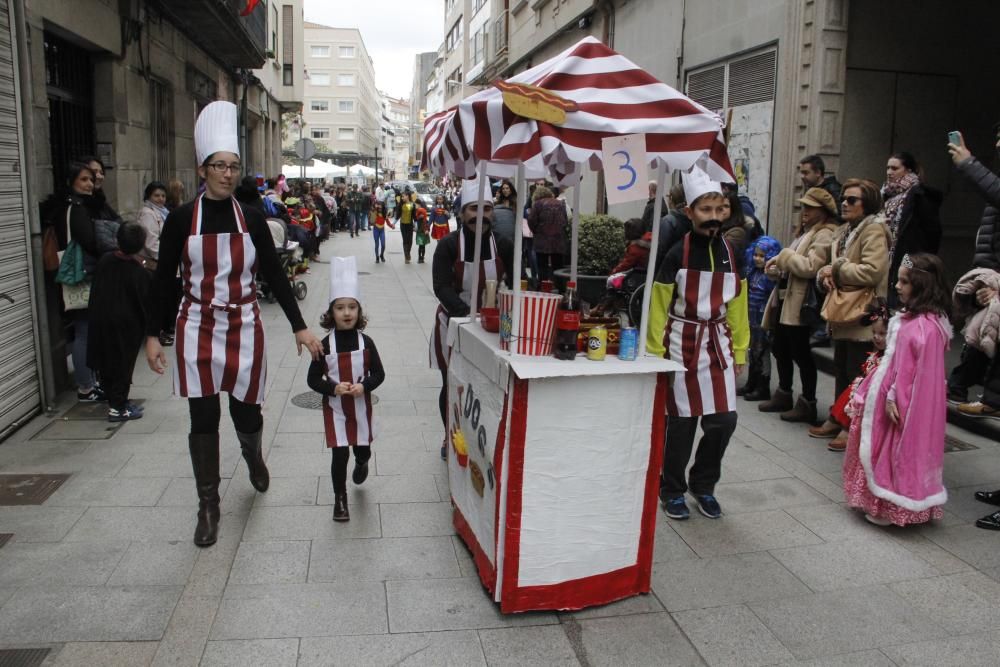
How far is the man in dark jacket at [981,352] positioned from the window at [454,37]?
4493 cm

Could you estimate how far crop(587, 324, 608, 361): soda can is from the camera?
364cm

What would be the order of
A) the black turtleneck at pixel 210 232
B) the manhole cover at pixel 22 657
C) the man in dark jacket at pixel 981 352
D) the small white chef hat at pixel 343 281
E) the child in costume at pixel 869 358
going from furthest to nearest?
the child in costume at pixel 869 358 < the man in dark jacket at pixel 981 352 < the small white chef hat at pixel 343 281 < the black turtleneck at pixel 210 232 < the manhole cover at pixel 22 657

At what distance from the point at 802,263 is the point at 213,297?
443 centimetres

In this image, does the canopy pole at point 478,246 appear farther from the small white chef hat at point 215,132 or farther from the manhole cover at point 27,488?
the manhole cover at point 27,488

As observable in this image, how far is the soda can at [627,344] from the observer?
3.72m

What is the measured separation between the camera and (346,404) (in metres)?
4.53

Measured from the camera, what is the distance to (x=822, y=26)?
29.2ft

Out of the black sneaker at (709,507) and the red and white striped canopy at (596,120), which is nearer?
the red and white striped canopy at (596,120)

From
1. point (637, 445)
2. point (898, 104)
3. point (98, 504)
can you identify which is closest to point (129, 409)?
point (98, 504)

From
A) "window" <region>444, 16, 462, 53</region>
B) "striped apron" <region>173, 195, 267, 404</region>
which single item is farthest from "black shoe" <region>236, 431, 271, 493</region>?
"window" <region>444, 16, 462, 53</region>

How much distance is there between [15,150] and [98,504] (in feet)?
9.90

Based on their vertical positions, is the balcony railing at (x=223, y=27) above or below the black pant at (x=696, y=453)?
above

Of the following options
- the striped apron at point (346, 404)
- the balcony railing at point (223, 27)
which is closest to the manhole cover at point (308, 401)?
→ the striped apron at point (346, 404)

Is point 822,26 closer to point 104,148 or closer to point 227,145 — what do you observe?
point 227,145
